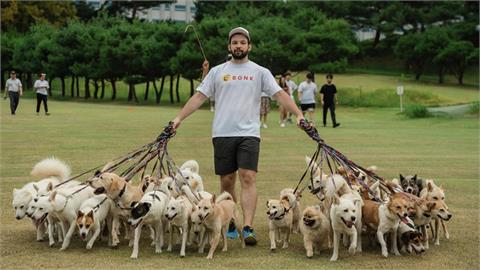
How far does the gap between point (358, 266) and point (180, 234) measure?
2063mm

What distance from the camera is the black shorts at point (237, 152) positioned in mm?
6914

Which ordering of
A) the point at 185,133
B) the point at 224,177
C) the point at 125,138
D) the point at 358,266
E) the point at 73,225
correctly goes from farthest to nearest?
the point at 185,133
the point at 125,138
the point at 224,177
the point at 73,225
the point at 358,266

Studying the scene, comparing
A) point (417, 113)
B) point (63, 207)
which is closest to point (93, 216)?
point (63, 207)

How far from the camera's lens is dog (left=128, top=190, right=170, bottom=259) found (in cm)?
629

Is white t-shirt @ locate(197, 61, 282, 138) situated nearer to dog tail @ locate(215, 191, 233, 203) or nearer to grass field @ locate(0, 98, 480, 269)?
dog tail @ locate(215, 191, 233, 203)

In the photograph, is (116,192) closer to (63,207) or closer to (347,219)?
(63,207)

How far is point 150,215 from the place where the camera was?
6367 millimetres

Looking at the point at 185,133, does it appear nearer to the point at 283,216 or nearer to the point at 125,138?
the point at 125,138

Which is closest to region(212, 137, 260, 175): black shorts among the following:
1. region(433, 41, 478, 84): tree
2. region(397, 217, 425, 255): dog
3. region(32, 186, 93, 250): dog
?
Result: region(32, 186, 93, 250): dog

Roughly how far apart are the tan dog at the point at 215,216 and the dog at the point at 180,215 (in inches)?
7.4

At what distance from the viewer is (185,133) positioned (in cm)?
2005

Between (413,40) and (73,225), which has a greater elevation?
(413,40)

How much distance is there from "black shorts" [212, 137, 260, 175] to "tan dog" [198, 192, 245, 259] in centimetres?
43

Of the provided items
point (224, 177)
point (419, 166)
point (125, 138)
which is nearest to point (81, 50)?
point (125, 138)
